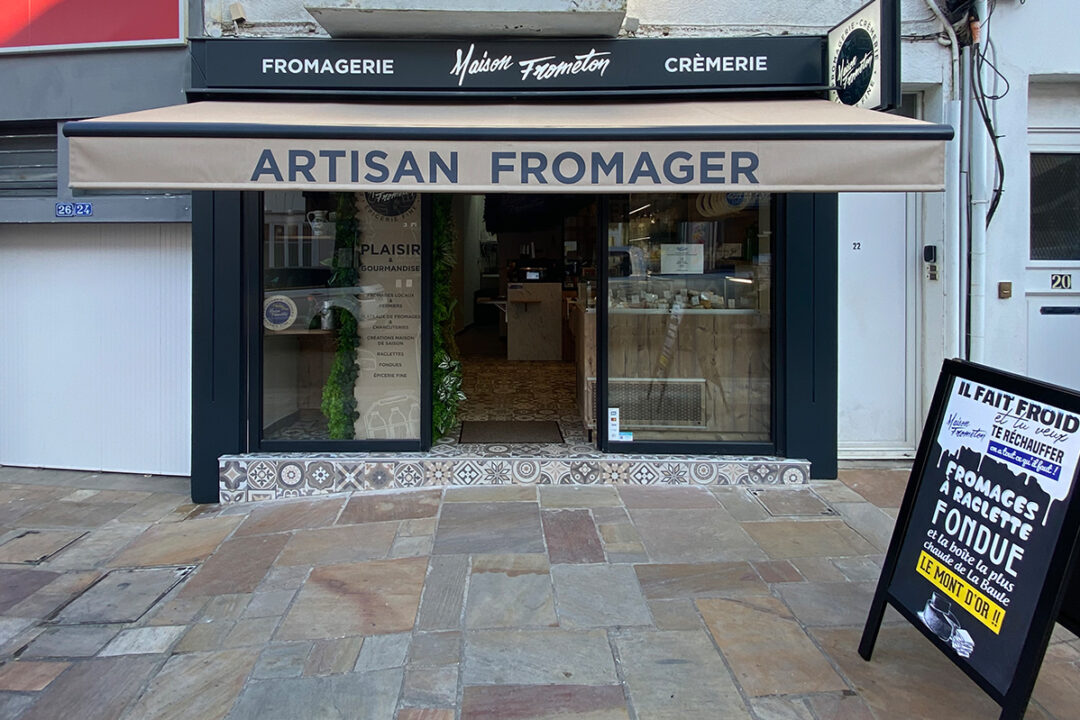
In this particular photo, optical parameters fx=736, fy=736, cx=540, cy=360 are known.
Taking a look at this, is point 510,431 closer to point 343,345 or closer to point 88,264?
point 343,345

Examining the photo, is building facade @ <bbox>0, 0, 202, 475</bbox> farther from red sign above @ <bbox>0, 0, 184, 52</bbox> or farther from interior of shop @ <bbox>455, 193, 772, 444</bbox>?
interior of shop @ <bbox>455, 193, 772, 444</bbox>

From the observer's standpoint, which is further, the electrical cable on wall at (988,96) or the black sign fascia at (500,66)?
the electrical cable on wall at (988,96)

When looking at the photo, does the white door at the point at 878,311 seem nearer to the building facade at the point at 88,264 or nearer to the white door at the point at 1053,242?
the white door at the point at 1053,242

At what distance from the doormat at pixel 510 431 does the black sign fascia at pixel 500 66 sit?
2.65 m

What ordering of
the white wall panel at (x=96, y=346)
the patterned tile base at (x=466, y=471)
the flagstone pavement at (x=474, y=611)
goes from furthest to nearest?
the white wall panel at (x=96, y=346) < the patterned tile base at (x=466, y=471) < the flagstone pavement at (x=474, y=611)

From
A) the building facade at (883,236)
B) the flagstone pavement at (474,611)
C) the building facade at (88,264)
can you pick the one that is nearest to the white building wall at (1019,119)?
the building facade at (883,236)

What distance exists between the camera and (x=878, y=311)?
580 cm

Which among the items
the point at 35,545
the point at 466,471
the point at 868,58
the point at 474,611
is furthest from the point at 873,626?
the point at 35,545

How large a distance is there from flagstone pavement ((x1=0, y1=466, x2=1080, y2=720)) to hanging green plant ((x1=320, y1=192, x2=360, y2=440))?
2.31 feet

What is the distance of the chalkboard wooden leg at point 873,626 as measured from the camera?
9.93ft

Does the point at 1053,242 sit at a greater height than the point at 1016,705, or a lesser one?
greater

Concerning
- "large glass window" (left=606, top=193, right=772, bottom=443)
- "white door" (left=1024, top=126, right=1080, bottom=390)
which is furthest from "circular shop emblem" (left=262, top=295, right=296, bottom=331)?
"white door" (left=1024, top=126, right=1080, bottom=390)

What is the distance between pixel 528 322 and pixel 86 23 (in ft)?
22.7

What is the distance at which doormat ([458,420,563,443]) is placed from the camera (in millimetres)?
5984
